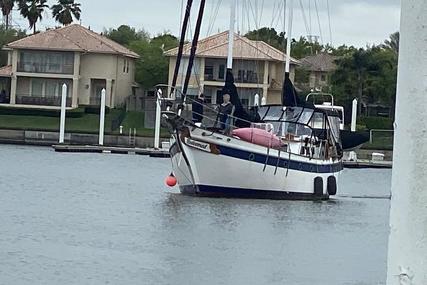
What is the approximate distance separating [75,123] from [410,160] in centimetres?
8888

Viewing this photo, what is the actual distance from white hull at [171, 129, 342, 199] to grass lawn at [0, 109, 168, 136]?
51.2 metres

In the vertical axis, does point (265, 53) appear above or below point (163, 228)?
above

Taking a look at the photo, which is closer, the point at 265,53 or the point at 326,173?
the point at 326,173

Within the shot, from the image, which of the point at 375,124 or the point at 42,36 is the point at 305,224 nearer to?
the point at 375,124

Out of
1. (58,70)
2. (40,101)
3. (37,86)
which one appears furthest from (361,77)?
(37,86)

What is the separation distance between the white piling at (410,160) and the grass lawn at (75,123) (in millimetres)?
82978

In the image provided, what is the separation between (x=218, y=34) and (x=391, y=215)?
103609 mm

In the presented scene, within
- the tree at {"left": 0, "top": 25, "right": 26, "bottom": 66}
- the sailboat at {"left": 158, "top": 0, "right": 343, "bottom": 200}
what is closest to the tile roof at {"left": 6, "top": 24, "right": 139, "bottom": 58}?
the tree at {"left": 0, "top": 25, "right": 26, "bottom": 66}

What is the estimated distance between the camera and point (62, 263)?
18.6 m

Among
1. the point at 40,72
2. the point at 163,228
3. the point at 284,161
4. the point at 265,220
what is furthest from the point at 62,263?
the point at 40,72

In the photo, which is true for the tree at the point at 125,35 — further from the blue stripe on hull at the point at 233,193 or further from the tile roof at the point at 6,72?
the blue stripe on hull at the point at 233,193

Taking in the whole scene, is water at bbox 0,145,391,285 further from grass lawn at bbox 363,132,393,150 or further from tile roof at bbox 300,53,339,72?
tile roof at bbox 300,53,339,72

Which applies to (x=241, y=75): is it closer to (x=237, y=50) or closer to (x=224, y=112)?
(x=237, y=50)

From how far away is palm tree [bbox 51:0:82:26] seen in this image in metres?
119
